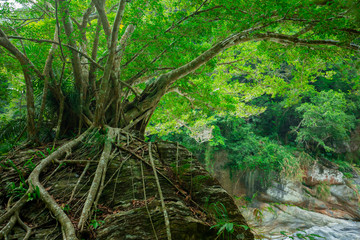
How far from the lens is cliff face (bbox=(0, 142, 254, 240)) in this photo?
5.00ft

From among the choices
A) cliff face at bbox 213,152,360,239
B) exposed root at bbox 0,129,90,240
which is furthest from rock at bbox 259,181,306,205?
exposed root at bbox 0,129,90,240

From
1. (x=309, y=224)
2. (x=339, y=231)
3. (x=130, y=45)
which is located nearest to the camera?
(x=130, y=45)

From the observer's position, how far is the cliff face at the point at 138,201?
1525mm

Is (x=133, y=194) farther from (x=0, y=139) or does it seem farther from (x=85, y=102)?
(x=0, y=139)

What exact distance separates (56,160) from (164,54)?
3.04 m

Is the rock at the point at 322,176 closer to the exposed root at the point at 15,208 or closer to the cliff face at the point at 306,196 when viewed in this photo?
the cliff face at the point at 306,196

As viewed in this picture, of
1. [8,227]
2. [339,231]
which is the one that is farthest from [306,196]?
[8,227]

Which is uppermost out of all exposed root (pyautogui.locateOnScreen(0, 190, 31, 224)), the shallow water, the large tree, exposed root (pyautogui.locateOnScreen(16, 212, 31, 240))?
the large tree

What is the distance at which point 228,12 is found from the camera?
3.62 metres

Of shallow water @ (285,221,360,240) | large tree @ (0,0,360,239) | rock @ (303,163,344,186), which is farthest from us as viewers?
rock @ (303,163,344,186)

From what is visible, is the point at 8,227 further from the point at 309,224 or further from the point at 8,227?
the point at 309,224

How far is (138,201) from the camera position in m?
1.82

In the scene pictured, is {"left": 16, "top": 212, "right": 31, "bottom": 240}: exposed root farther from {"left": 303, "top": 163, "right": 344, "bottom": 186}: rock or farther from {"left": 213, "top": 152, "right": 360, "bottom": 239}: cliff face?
{"left": 303, "top": 163, "right": 344, "bottom": 186}: rock

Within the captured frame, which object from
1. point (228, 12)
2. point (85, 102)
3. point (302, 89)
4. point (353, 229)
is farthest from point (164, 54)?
point (353, 229)
